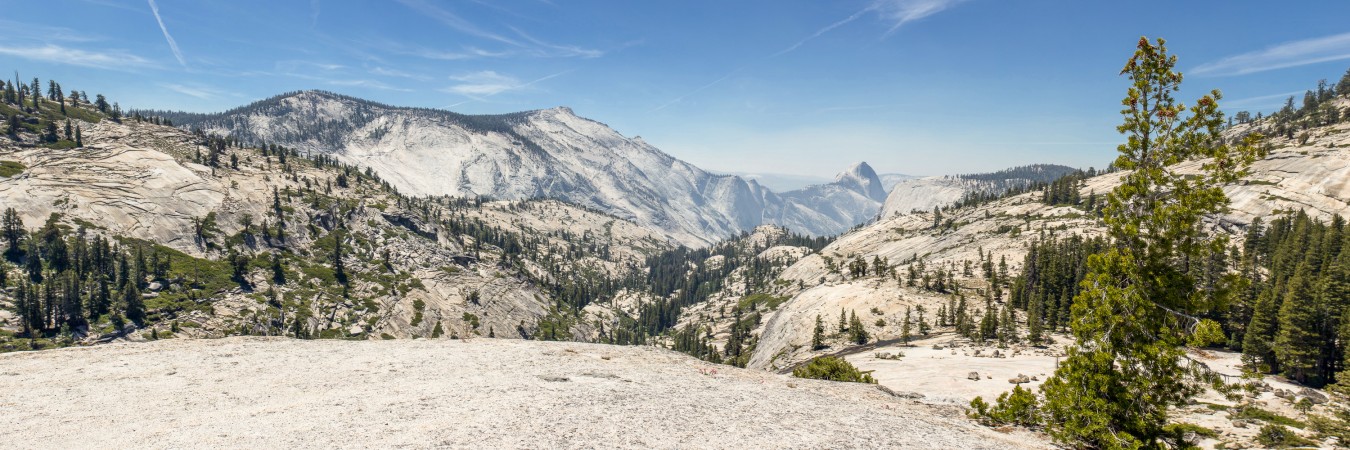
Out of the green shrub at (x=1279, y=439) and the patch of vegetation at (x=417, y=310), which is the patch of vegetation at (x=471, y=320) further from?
the green shrub at (x=1279, y=439)

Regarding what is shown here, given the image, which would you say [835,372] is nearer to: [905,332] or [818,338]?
[905,332]

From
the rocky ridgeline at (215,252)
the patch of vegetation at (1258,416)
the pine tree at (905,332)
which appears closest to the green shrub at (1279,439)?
the patch of vegetation at (1258,416)

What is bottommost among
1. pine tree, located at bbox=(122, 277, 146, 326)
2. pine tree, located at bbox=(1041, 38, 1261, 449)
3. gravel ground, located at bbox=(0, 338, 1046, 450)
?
pine tree, located at bbox=(122, 277, 146, 326)

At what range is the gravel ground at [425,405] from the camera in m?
18.1

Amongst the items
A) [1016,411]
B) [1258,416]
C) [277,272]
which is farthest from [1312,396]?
[277,272]

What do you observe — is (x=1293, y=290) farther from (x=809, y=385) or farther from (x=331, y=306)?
(x=331, y=306)

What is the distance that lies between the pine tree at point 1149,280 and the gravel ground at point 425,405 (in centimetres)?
322

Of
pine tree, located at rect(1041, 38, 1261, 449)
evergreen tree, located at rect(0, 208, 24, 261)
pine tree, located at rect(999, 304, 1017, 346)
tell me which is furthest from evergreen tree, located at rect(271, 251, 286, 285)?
pine tree, located at rect(1041, 38, 1261, 449)

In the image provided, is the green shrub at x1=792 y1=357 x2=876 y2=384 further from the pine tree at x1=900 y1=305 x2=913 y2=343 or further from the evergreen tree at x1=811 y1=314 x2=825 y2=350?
the evergreen tree at x1=811 y1=314 x2=825 y2=350

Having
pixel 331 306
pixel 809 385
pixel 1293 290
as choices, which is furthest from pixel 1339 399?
pixel 331 306

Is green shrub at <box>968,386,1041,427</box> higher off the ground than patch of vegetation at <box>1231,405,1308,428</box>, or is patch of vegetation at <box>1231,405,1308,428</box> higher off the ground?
green shrub at <box>968,386,1041,427</box>

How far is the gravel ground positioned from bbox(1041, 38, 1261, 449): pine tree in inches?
127

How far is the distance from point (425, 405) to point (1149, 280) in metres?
28.4

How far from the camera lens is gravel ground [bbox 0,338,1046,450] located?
1812 cm
